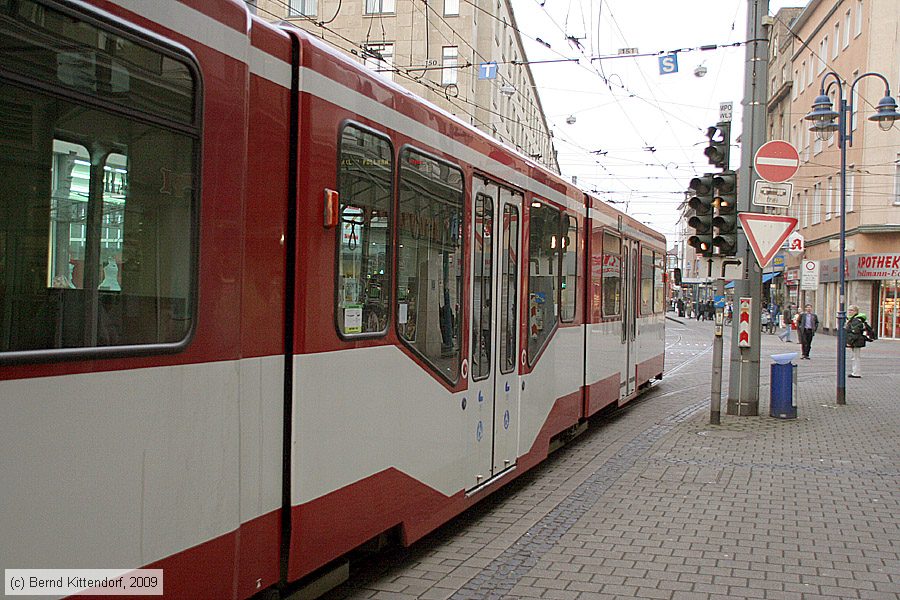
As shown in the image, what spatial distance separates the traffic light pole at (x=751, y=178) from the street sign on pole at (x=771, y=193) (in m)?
1.12

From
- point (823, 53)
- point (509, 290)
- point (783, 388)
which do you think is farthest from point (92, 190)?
point (823, 53)

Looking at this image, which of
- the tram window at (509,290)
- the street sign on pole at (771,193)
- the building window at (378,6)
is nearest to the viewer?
the tram window at (509,290)

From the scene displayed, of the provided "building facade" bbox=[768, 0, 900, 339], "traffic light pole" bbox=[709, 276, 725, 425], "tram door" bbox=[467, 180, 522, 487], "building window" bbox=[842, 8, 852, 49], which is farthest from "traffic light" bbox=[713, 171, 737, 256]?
"building window" bbox=[842, 8, 852, 49]

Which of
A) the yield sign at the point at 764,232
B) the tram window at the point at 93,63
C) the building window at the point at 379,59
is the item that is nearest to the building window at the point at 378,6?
the building window at the point at 379,59

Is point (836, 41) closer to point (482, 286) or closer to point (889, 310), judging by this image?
point (889, 310)

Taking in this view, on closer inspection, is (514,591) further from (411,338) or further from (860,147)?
(860,147)

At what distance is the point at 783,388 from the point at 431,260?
915 cm

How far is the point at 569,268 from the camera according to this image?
9.94 m

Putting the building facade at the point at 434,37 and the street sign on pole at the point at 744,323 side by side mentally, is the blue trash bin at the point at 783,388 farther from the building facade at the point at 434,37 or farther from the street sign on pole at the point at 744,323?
the building facade at the point at 434,37

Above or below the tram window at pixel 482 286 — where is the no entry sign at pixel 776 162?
above

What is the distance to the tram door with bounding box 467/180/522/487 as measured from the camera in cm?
677

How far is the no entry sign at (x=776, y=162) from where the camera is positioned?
12.4m

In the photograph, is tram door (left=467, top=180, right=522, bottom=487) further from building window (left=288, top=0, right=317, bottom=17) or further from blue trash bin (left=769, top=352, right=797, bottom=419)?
building window (left=288, top=0, right=317, bottom=17)

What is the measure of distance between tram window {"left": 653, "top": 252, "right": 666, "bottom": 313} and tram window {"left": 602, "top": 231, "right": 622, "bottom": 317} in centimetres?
327
